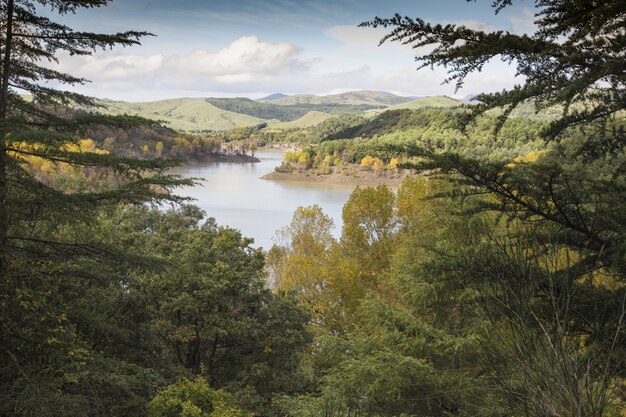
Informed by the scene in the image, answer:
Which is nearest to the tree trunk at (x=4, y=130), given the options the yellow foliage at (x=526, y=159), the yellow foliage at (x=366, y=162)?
the yellow foliage at (x=526, y=159)

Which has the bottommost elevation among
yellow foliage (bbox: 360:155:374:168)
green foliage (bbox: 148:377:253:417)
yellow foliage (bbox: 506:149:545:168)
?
green foliage (bbox: 148:377:253:417)

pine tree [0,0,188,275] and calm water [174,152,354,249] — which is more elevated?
pine tree [0,0,188,275]

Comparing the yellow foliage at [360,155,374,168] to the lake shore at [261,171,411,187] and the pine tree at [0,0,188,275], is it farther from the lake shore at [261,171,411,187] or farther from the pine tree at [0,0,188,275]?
the pine tree at [0,0,188,275]

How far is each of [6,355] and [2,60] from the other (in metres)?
3.60

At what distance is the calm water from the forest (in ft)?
54.5

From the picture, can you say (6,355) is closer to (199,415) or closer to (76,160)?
(76,160)

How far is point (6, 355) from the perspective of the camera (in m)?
5.41

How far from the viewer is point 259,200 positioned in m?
52.2

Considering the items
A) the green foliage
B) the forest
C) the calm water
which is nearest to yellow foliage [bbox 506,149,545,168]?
the forest

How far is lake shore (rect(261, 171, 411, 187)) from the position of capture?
236 ft

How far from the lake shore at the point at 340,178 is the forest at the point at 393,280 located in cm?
5737

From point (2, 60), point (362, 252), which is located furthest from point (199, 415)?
point (362, 252)

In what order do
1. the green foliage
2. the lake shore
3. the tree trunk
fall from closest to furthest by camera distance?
the tree trunk
the green foliage
the lake shore

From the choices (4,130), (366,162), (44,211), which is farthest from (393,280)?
(366,162)
